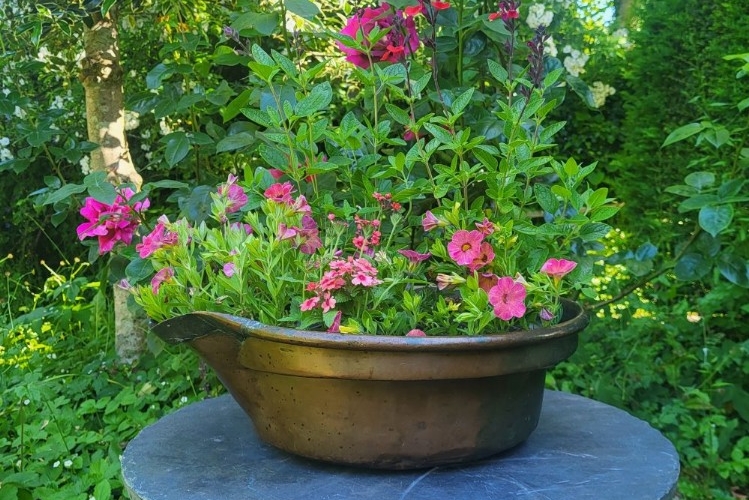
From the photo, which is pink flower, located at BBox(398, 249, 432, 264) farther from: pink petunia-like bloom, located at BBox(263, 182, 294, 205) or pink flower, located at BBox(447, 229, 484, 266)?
pink petunia-like bloom, located at BBox(263, 182, 294, 205)

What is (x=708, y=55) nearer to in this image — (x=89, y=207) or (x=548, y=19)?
(x=548, y=19)

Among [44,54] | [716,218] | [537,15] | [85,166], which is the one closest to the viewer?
[716,218]

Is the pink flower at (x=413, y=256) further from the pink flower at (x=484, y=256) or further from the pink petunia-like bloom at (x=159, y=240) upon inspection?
the pink petunia-like bloom at (x=159, y=240)

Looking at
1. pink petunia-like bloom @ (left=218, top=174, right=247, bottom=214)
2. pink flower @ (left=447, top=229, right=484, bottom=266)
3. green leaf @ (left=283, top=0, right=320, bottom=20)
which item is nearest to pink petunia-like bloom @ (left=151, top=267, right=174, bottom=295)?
pink petunia-like bloom @ (left=218, top=174, right=247, bottom=214)

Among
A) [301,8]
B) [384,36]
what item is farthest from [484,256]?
[301,8]

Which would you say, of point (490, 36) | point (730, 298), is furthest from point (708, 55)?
point (490, 36)

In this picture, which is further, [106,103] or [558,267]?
[106,103]

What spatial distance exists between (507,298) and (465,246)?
9cm

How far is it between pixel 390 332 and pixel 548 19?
1429 millimetres

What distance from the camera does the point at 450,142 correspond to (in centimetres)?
101

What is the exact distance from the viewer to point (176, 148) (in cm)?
179

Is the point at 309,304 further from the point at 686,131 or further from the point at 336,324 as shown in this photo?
the point at 686,131

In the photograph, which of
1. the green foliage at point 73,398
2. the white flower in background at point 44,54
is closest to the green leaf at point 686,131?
the green foliage at point 73,398

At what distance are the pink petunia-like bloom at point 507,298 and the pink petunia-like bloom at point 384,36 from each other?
44cm
